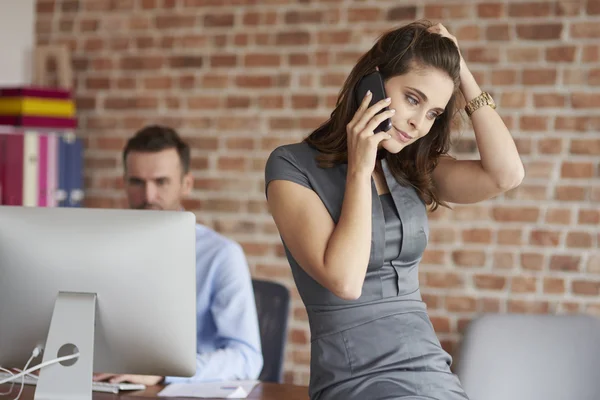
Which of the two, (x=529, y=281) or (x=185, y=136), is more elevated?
(x=185, y=136)

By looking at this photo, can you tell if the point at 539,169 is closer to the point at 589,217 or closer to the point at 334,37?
the point at 589,217

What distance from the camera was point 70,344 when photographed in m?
1.77

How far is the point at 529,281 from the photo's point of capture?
3.31m

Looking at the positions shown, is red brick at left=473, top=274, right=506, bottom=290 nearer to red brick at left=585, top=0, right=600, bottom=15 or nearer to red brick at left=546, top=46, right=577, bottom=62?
red brick at left=546, top=46, right=577, bottom=62

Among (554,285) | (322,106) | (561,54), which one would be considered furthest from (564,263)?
(322,106)

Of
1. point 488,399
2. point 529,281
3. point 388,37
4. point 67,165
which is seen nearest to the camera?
point 388,37

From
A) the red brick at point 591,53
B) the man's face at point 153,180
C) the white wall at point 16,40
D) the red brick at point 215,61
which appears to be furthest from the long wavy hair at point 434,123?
the white wall at point 16,40

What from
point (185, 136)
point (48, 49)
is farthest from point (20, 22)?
point (185, 136)

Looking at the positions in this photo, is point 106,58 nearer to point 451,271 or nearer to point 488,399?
point 451,271

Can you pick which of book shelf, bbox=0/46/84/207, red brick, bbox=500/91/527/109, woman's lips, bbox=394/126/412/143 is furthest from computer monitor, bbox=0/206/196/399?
red brick, bbox=500/91/527/109

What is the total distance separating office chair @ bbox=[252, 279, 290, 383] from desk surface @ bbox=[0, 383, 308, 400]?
462mm

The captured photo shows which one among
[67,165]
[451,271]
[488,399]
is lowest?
[488,399]

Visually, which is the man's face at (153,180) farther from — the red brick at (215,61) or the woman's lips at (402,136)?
the woman's lips at (402,136)

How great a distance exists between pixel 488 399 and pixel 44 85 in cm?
258
